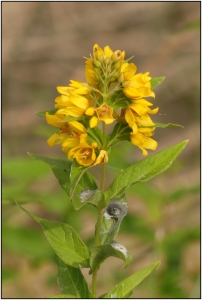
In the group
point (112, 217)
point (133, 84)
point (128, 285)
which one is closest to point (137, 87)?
point (133, 84)

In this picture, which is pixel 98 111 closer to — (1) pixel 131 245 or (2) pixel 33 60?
(1) pixel 131 245

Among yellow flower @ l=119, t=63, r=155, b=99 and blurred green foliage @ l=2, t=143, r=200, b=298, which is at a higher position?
yellow flower @ l=119, t=63, r=155, b=99

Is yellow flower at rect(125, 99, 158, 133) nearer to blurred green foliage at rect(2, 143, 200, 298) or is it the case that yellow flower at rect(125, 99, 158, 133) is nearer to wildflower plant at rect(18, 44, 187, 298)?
wildflower plant at rect(18, 44, 187, 298)

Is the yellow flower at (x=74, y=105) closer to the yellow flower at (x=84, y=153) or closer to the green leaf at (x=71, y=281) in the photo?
the yellow flower at (x=84, y=153)

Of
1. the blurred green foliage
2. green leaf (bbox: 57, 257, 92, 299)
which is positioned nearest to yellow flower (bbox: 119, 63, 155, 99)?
green leaf (bbox: 57, 257, 92, 299)

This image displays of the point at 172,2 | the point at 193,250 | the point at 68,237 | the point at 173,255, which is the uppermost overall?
the point at 172,2

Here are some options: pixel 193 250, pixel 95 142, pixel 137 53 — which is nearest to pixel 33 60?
pixel 137 53

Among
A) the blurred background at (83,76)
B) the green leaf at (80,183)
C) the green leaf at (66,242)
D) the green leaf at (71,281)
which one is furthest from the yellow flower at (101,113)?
the blurred background at (83,76)

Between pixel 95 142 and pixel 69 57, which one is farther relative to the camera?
pixel 69 57

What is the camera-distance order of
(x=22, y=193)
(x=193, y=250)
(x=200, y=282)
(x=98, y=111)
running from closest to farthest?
(x=98, y=111) < (x=200, y=282) < (x=22, y=193) < (x=193, y=250)
